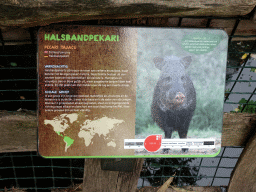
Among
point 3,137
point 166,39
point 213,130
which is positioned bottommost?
point 3,137

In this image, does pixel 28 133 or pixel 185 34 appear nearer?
pixel 185 34

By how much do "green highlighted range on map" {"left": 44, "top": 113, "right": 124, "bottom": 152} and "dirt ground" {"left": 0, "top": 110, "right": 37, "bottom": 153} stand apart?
321 mm

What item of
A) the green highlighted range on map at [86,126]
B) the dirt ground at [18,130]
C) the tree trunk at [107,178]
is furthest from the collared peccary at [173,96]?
the dirt ground at [18,130]

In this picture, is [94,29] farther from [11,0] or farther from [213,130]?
[213,130]

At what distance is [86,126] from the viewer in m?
1.12

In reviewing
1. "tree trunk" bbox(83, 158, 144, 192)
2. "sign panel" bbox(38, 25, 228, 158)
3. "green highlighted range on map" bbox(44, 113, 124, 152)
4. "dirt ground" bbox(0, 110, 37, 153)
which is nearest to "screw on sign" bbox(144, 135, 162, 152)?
"sign panel" bbox(38, 25, 228, 158)

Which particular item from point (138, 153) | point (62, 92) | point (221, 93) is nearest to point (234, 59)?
point (221, 93)

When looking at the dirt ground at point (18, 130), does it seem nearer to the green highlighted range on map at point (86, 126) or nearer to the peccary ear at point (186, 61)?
the green highlighted range on map at point (86, 126)

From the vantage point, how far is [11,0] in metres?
0.89

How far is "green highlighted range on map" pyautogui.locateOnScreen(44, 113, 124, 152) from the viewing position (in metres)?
1.11

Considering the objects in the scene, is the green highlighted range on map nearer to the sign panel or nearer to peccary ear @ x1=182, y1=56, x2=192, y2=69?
the sign panel

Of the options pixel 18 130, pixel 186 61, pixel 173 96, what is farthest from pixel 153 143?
pixel 18 130

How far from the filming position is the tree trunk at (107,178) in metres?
1.48

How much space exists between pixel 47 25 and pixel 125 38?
422 millimetres
